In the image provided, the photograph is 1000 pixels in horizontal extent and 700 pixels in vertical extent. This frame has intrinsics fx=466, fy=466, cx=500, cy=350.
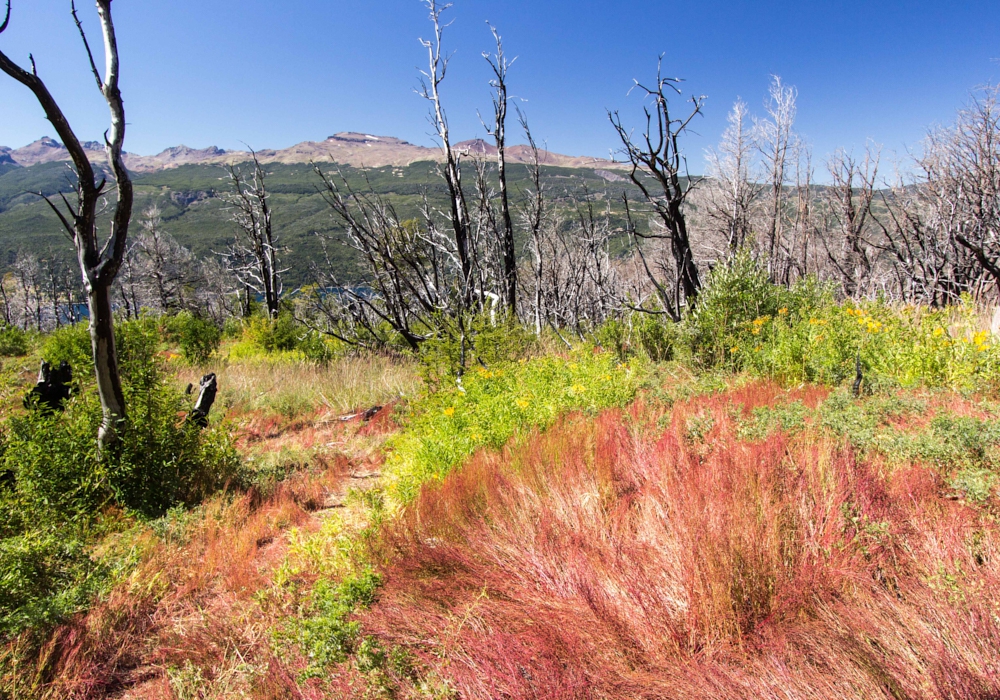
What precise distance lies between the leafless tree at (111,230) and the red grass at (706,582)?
2.95m

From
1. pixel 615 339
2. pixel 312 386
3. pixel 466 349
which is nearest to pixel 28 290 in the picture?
pixel 312 386

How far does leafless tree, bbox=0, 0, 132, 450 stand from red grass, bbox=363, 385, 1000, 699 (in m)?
2.95

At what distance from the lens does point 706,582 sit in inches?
74.5

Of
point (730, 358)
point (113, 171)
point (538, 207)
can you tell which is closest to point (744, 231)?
point (538, 207)

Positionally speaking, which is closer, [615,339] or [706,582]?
[706,582]

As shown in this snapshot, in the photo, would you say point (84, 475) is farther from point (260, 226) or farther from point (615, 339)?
point (260, 226)

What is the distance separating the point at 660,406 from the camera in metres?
4.66

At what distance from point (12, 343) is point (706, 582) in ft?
70.2

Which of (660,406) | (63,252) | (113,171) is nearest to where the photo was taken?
(113,171)

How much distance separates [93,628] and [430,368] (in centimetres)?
376

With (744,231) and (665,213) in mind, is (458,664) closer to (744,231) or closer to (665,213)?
(665,213)

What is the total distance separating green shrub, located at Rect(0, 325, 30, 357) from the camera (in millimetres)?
14711

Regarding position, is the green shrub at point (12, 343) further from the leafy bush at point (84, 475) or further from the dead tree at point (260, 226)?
the leafy bush at point (84, 475)

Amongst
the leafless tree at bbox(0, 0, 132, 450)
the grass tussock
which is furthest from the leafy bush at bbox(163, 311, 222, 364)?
the grass tussock
